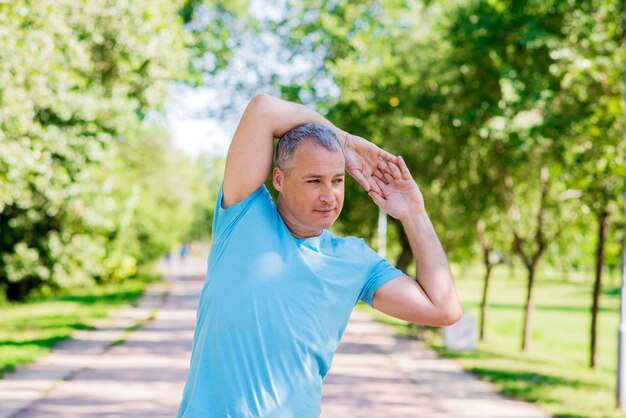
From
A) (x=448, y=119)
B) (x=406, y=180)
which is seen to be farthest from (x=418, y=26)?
(x=406, y=180)

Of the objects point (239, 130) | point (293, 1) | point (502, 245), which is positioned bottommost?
point (502, 245)

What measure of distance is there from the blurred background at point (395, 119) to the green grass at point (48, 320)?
0.11m

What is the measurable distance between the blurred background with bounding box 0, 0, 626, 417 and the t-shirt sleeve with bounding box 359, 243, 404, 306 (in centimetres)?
593

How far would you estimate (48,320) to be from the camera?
17.2 m

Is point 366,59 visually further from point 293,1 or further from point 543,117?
point 543,117

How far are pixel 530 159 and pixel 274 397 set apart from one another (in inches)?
515

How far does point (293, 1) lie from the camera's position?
1862 cm

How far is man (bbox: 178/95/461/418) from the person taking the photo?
2281 mm

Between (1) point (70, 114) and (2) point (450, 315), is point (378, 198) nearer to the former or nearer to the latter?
(2) point (450, 315)

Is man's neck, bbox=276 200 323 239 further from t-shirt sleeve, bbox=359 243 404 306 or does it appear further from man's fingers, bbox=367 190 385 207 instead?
man's fingers, bbox=367 190 385 207

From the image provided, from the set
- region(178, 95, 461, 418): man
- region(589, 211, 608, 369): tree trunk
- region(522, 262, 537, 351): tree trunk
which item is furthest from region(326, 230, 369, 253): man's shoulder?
region(522, 262, 537, 351): tree trunk

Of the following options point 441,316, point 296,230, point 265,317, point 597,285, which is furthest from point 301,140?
point 597,285

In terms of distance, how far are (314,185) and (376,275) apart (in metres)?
0.33

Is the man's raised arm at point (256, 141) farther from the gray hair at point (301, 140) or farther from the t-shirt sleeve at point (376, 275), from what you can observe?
the t-shirt sleeve at point (376, 275)
